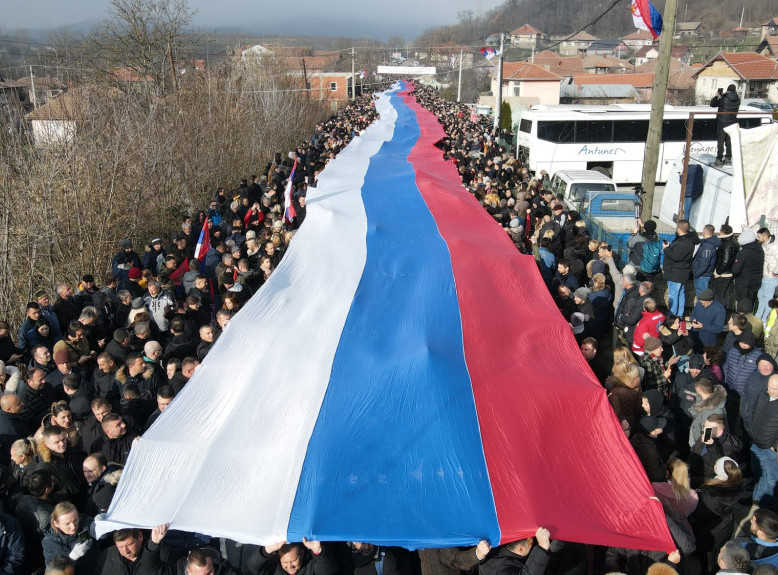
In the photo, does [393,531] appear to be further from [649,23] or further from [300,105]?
[300,105]

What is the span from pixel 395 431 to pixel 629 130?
17850mm

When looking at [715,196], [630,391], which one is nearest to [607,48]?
[715,196]

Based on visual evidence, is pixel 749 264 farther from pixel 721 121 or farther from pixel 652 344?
pixel 721 121

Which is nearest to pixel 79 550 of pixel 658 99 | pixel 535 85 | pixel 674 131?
pixel 658 99

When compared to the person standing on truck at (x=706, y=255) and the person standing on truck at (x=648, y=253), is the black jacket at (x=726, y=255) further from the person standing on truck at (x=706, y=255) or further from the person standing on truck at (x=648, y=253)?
the person standing on truck at (x=648, y=253)

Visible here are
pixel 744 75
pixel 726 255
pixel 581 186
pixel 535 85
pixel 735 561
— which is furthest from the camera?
pixel 744 75

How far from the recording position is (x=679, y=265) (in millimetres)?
8562

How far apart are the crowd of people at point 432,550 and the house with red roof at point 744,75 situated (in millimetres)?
43215

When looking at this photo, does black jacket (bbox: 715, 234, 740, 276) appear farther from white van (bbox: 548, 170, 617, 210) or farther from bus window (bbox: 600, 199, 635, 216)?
white van (bbox: 548, 170, 617, 210)

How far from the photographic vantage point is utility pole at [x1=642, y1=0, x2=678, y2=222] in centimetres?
948

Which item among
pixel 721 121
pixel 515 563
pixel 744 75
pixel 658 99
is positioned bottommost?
pixel 515 563

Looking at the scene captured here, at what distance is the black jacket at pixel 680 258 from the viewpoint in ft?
27.7

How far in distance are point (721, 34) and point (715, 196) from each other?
102 m

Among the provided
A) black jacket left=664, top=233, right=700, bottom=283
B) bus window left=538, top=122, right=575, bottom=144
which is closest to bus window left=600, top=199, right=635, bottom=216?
black jacket left=664, top=233, right=700, bottom=283
